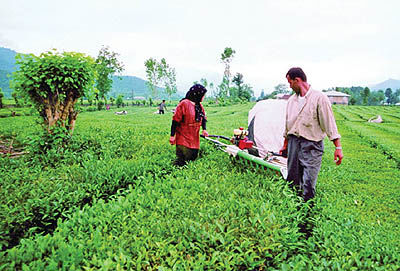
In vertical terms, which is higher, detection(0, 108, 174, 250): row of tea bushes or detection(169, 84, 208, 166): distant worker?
detection(169, 84, 208, 166): distant worker

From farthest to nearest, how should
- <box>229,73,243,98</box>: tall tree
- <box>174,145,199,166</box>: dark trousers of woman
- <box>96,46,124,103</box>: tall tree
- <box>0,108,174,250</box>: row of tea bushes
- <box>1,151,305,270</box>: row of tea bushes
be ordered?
<box>229,73,243,98</box>: tall tree → <box>96,46,124,103</box>: tall tree → <box>174,145,199,166</box>: dark trousers of woman → <box>0,108,174,250</box>: row of tea bushes → <box>1,151,305,270</box>: row of tea bushes

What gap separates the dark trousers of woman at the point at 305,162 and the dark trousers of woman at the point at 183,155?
1862 millimetres

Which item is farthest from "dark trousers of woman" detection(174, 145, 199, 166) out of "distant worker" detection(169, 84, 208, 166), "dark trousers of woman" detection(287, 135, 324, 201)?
"dark trousers of woman" detection(287, 135, 324, 201)

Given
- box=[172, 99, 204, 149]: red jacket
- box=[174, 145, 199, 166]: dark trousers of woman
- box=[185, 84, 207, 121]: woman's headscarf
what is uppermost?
box=[185, 84, 207, 121]: woman's headscarf

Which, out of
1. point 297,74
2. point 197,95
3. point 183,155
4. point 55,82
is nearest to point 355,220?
point 297,74

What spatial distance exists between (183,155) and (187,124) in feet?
1.96

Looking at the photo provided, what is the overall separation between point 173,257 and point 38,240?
41.8 inches

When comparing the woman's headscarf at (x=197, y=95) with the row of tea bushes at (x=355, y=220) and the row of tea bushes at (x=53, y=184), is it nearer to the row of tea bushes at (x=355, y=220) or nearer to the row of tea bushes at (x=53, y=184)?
the row of tea bushes at (x=53, y=184)

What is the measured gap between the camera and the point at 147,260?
5.91 feet

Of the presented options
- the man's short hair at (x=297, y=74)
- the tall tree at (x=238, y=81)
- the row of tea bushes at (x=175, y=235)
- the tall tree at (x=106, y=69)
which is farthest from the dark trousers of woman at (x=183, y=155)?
the tall tree at (x=238, y=81)

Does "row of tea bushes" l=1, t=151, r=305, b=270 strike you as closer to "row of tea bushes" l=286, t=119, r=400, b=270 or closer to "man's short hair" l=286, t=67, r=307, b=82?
"row of tea bushes" l=286, t=119, r=400, b=270

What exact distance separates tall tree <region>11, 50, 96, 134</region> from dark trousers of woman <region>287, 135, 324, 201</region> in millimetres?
4517

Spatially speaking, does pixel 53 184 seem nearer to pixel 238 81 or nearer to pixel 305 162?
pixel 305 162

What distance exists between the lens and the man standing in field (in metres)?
2.88
